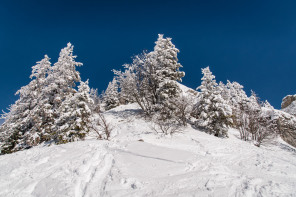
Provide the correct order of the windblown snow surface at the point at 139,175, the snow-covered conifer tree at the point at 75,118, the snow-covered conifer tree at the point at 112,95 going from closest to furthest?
the windblown snow surface at the point at 139,175, the snow-covered conifer tree at the point at 75,118, the snow-covered conifer tree at the point at 112,95

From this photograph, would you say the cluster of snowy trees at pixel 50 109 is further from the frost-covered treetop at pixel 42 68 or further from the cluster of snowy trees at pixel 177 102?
the cluster of snowy trees at pixel 177 102

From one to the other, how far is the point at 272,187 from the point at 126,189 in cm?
402

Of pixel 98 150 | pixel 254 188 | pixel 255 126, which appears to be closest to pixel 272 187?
pixel 254 188

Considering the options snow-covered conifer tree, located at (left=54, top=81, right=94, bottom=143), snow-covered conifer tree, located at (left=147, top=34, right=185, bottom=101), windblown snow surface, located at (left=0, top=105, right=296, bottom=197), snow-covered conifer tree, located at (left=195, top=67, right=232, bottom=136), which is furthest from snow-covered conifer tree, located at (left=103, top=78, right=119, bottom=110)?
windblown snow surface, located at (left=0, top=105, right=296, bottom=197)

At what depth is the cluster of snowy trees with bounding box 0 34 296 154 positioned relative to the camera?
44.5 ft

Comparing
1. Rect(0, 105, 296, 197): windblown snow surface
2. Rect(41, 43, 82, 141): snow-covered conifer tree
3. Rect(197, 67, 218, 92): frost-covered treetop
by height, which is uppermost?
Rect(197, 67, 218, 92): frost-covered treetop

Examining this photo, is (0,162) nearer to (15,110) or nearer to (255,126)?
(15,110)

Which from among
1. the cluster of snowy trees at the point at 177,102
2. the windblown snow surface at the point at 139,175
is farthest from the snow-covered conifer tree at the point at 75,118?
the cluster of snowy trees at the point at 177,102

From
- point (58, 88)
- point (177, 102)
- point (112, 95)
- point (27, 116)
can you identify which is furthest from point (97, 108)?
point (112, 95)

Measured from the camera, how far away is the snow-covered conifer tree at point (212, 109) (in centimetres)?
1606

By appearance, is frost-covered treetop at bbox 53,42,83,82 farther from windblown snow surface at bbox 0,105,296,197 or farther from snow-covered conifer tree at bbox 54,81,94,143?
windblown snow surface at bbox 0,105,296,197

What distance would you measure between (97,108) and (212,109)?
39.5 feet

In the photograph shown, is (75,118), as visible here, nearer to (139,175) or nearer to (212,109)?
(139,175)

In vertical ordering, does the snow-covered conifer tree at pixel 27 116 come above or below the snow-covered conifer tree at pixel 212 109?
below
